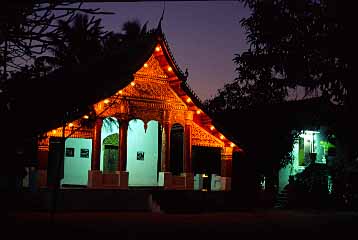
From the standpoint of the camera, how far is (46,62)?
935cm

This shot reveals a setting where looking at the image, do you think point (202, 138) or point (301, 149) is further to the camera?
point (301, 149)

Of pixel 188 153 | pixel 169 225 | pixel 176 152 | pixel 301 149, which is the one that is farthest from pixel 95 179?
pixel 301 149

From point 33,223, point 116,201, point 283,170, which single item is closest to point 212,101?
point 283,170

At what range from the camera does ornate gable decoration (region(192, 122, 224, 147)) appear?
87.2ft

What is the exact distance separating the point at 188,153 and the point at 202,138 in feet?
3.65

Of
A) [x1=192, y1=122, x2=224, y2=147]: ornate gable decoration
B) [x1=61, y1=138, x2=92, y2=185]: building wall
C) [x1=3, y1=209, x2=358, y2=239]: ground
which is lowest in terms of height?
[x1=3, y1=209, x2=358, y2=239]: ground

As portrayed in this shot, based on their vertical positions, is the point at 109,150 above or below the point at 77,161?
above

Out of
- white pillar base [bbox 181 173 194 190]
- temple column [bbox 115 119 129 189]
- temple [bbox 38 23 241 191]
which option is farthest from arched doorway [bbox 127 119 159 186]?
temple column [bbox 115 119 129 189]

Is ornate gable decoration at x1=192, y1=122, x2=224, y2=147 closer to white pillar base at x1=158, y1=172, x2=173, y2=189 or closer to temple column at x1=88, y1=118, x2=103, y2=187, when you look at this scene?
white pillar base at x1=158, y1=172, x2=173, y2=189

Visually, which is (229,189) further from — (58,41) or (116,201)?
(58,41)

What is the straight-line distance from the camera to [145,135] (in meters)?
28.1

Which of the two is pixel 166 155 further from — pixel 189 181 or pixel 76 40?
pixel 76 40

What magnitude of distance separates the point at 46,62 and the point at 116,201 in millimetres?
14767

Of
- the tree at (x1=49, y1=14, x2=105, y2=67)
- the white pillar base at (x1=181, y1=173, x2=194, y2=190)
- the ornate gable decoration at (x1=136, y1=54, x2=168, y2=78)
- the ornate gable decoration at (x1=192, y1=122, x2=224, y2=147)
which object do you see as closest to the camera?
the tree at (x1=49, y1=14, x2=105, y2=67)
